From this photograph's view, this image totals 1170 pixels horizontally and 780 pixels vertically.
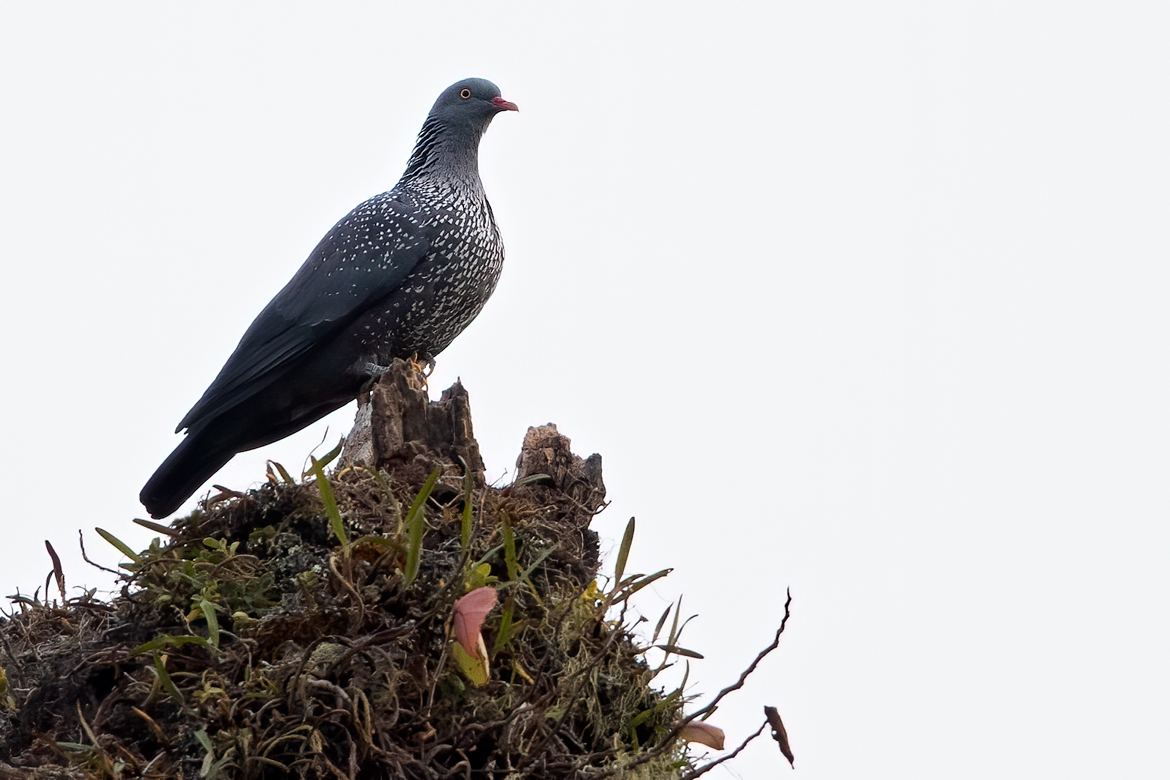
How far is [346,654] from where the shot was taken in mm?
2852

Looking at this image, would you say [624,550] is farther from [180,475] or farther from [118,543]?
[180,475]

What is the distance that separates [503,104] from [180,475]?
2570 mm

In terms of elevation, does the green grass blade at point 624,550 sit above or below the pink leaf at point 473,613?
above

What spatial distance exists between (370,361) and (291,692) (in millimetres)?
2763

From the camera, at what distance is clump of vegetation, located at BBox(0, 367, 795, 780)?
284 cm

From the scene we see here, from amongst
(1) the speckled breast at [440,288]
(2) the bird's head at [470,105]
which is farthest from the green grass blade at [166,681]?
(2) the bird's head at [470,105]

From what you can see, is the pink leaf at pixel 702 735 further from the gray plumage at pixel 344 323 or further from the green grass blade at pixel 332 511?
the gray plumage at pixel 344 323

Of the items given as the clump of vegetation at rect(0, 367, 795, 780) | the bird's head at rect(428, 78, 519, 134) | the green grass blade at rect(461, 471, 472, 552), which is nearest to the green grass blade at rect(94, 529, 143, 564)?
the clump of vegetation at rect(0, 367, 795, 780)

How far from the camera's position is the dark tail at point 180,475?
5.28 m

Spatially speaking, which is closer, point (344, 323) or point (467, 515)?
point (467, 515)

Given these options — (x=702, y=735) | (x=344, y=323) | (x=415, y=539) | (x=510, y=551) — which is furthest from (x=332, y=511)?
(x=344, y=323)

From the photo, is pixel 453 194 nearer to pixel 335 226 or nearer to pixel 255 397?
pixel 335 226

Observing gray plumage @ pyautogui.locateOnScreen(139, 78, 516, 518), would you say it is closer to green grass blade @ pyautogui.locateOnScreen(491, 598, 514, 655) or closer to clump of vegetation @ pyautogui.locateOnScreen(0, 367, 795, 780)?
clump of vegetation @ pyautogui.locateOnScreen(0, 367, 795, 780)

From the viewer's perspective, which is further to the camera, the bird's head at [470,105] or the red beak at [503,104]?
the red beak at [503,104]
